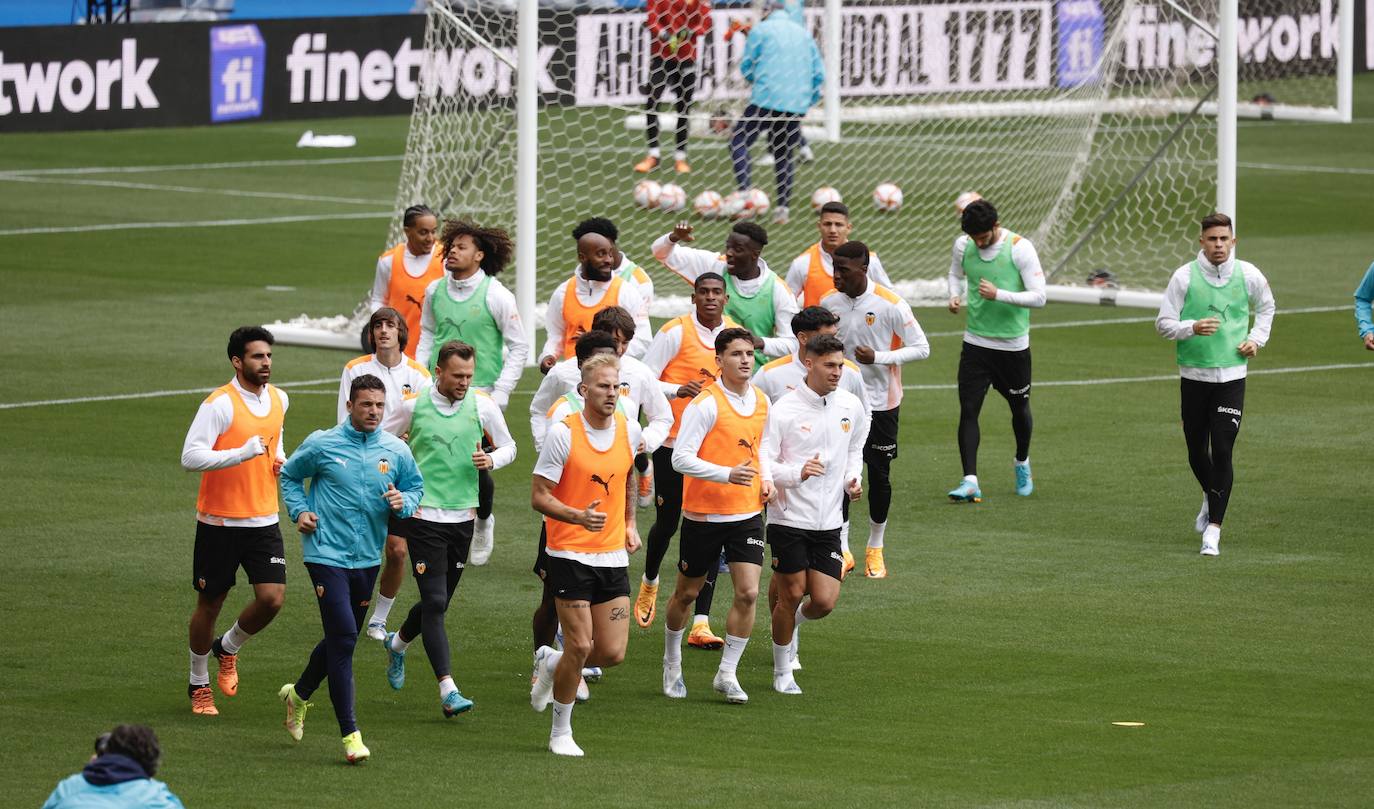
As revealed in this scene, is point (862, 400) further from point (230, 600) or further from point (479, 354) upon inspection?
point (230, 600)

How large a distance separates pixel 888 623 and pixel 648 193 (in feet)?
45.0

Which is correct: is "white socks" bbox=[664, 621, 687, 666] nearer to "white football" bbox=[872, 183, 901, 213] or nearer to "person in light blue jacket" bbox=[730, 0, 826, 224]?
"person in light blue jacket" bbox=[730, 0, 826, 224]

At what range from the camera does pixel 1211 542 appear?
14.2 metres

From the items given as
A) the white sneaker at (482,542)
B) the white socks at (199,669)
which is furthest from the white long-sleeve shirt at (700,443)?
the white sneaker at (482,542)

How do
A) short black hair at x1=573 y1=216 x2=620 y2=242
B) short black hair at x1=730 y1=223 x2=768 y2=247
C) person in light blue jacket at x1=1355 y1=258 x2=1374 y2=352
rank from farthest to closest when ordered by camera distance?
person in light blue jacket at x1=1355 y1=258 x2=1374 y2=352
short black hair at x1=730 y1=223 x2=768 y2=247
short black hair at x1=573 y1=216 x2=620 y2=242

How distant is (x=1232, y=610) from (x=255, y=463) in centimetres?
564

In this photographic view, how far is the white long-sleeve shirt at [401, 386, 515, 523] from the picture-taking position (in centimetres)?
1085

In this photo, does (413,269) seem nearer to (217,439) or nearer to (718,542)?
(217,439)

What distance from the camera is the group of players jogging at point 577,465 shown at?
10055mm

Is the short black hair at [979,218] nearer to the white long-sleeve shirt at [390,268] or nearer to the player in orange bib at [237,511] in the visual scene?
the white long-sleeve shirt at [390,268]

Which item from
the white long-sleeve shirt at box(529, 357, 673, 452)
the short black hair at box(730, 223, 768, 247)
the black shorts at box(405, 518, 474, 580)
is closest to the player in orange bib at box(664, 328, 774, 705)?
the white long-sleeve shirt at box(529, 357, 673, 452)

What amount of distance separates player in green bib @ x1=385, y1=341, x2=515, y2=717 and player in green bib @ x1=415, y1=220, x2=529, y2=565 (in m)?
2.32

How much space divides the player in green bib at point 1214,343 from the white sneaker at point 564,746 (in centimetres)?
580

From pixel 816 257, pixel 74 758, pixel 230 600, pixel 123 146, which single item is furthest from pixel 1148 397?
pixel 123 146
